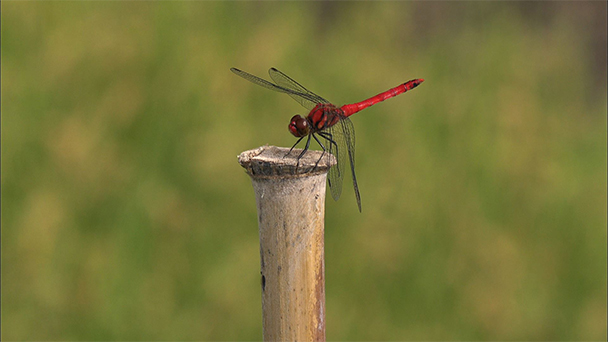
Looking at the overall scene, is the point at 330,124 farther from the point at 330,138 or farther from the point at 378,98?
the point at 378,98

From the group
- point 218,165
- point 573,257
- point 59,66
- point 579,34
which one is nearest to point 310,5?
point 218,165

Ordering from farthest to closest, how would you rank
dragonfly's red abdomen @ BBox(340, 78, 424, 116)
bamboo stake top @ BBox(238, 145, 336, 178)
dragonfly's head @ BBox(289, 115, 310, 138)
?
dragonfly's red abdomen @ BBox(340, 78, 424, 116) → dragonfly's head @ BBox(289, 115, 310, 138) → bamboo stake top @ BBox(238, 145, 336, 178)

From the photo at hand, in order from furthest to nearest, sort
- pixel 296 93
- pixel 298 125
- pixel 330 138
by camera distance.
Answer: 1. pixel 296 93
2. pixel 330 138
3. pixel 298 125

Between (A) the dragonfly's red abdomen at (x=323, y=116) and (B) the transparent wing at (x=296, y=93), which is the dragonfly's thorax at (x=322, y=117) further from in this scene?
(B) the transparent wing at (x=296, y=93)

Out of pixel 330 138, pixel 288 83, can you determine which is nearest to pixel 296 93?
pixel 288 83

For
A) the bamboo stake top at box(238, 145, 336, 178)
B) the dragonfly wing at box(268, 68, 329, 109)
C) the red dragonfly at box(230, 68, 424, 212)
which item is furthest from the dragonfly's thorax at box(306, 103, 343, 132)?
the bamboo stake top at box(238, 145, 336, 178)

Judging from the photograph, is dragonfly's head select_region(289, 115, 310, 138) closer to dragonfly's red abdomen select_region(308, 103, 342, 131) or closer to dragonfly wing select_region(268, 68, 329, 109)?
dragonfly's red abdomen select_region(308, 103, 342, 131)

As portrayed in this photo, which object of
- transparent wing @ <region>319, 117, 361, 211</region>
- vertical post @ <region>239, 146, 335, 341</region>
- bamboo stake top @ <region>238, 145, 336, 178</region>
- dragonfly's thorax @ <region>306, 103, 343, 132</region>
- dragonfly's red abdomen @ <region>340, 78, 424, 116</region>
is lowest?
vertical post @ <region>239, 146, 335, 341</region>
